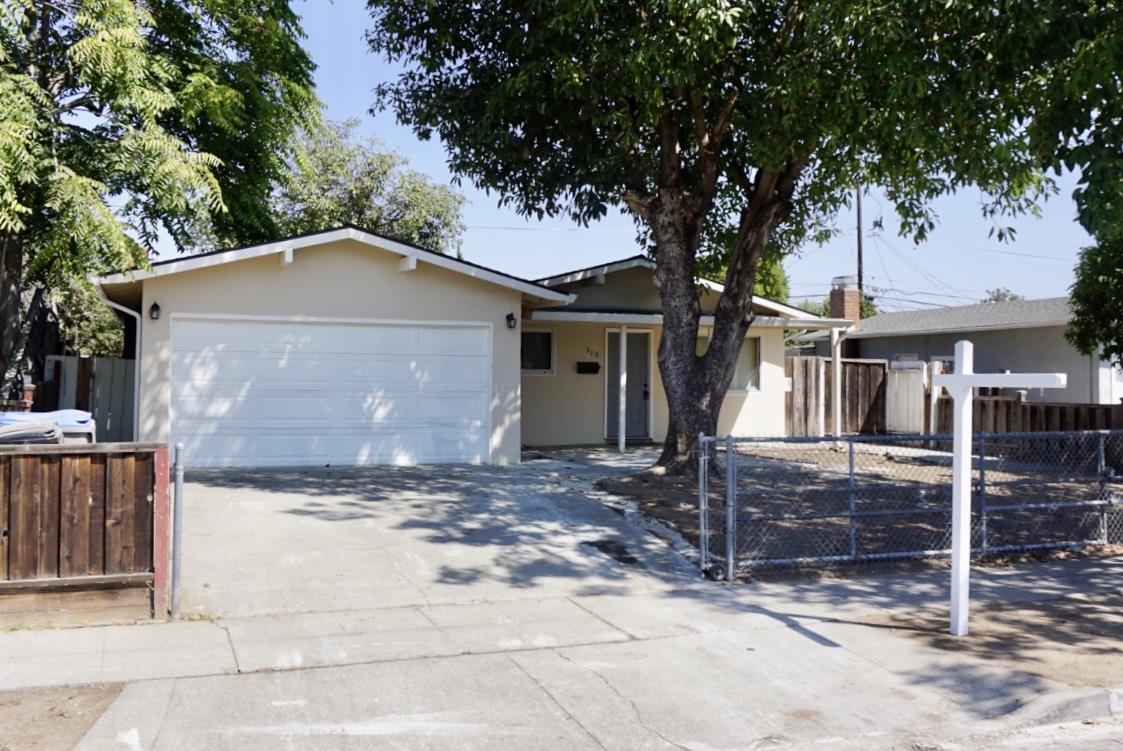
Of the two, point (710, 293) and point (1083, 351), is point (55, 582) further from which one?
point (1083, 351)

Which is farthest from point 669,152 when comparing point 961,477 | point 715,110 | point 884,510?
point 961,477

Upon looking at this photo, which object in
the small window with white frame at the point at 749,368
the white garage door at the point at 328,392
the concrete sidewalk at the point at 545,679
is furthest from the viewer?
the small window with white frame at the point at 749,368

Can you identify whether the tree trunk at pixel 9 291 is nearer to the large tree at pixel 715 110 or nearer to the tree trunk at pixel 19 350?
the tree trunk at pixel 19 350

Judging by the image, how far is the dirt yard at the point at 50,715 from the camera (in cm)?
471

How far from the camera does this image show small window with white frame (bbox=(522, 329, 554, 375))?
1769 cm

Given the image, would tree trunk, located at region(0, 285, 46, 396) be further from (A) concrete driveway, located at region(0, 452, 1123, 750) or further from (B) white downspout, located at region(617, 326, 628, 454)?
(B) white downspout, located at region(617, 326, 628, 454)

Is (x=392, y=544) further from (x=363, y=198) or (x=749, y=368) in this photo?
(x=363, y=198)

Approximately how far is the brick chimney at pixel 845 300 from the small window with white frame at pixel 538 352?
8.09 m

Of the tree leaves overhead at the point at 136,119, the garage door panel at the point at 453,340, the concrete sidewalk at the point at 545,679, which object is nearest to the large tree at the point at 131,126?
the tree leaves overhead at the point at 136,119

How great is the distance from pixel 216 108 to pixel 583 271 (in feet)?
23.1

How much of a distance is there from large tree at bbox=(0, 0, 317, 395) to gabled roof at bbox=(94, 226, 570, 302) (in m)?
0.43

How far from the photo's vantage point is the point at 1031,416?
17.8 meters

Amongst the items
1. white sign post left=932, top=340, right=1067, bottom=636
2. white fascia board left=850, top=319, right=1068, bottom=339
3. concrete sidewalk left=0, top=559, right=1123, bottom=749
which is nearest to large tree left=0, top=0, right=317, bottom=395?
concrete sidewalk left=0, top=559, right=1123, bottom=749

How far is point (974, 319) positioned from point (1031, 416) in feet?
27.0
